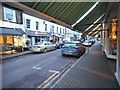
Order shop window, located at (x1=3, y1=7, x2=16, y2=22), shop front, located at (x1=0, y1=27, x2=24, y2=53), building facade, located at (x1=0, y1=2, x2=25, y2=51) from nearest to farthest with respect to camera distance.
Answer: shop front, located at (x1=0, y1=27, x2=24, y2=53)
building facade, located at (x1=0, y1=2, x2=25, y2=51)
shop window, located at (x1=3, y1=7, x2=16, y2=22)

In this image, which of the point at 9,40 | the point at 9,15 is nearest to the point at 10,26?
the point at 9,15

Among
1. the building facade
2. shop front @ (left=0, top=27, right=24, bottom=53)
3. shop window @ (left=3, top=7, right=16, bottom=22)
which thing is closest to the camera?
shop front @ (left=0, top=27, right=24, bottom=53)

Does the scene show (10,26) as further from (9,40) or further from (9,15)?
(9,40)

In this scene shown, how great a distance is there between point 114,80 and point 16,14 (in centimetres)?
1606

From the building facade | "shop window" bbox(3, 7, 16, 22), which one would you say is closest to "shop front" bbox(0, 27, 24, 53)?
the building facade

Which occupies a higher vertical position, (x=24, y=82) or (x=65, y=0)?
(x=65, y=0)

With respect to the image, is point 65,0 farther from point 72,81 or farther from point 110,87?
point 110,87

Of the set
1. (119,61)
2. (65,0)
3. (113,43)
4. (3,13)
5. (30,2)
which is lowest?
(119,61)

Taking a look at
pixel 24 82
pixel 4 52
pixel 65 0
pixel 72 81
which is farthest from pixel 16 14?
pixel 72 81

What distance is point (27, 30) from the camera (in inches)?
673

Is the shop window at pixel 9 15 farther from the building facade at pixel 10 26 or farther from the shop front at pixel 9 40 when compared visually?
the shop front at pixel 9 40

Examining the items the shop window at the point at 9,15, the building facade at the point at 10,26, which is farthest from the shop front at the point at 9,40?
the shop window at the point at 9,15

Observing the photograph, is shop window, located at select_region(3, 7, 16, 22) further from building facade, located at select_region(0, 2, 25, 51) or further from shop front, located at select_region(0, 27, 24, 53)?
shop front, located at select_region(0, 27, 24, 53)

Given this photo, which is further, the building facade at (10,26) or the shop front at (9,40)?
the building facade at (10,26)
